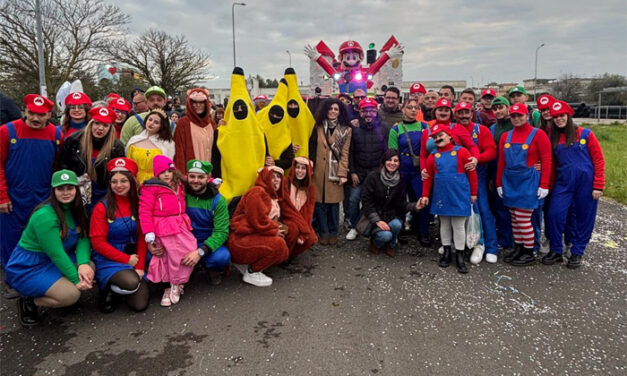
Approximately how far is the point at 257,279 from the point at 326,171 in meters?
1.87

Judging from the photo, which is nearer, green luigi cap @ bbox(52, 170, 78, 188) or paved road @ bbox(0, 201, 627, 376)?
paved road @ bbox(0, 201, 627, 376)

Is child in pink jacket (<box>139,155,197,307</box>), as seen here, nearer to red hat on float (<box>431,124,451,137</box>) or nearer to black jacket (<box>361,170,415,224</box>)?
black jacket (<box>361,170,415,224</box>)

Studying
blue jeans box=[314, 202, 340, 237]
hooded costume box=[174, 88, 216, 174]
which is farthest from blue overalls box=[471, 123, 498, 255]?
hooded costume box=[174, 88, 216, 174]

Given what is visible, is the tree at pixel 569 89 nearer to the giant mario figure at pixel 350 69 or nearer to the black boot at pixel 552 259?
the giant mario figure at pixel 350 69

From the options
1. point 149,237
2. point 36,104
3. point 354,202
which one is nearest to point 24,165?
point 36,104

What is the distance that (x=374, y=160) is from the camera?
511 centimetres

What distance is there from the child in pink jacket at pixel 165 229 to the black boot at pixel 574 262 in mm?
3848

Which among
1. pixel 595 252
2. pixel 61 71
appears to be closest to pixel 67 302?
pixel 595 252

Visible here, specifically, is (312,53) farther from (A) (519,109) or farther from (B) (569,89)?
(B) (569,89)

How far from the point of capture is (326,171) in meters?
5.16

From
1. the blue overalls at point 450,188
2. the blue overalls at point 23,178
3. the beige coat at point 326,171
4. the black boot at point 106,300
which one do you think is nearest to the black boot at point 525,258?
the blue overalls at point 450,188

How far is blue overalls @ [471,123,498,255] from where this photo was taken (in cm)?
447

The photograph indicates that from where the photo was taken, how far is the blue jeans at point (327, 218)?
5.09 metres

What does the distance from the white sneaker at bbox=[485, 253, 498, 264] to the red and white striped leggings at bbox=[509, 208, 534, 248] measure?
31cm
